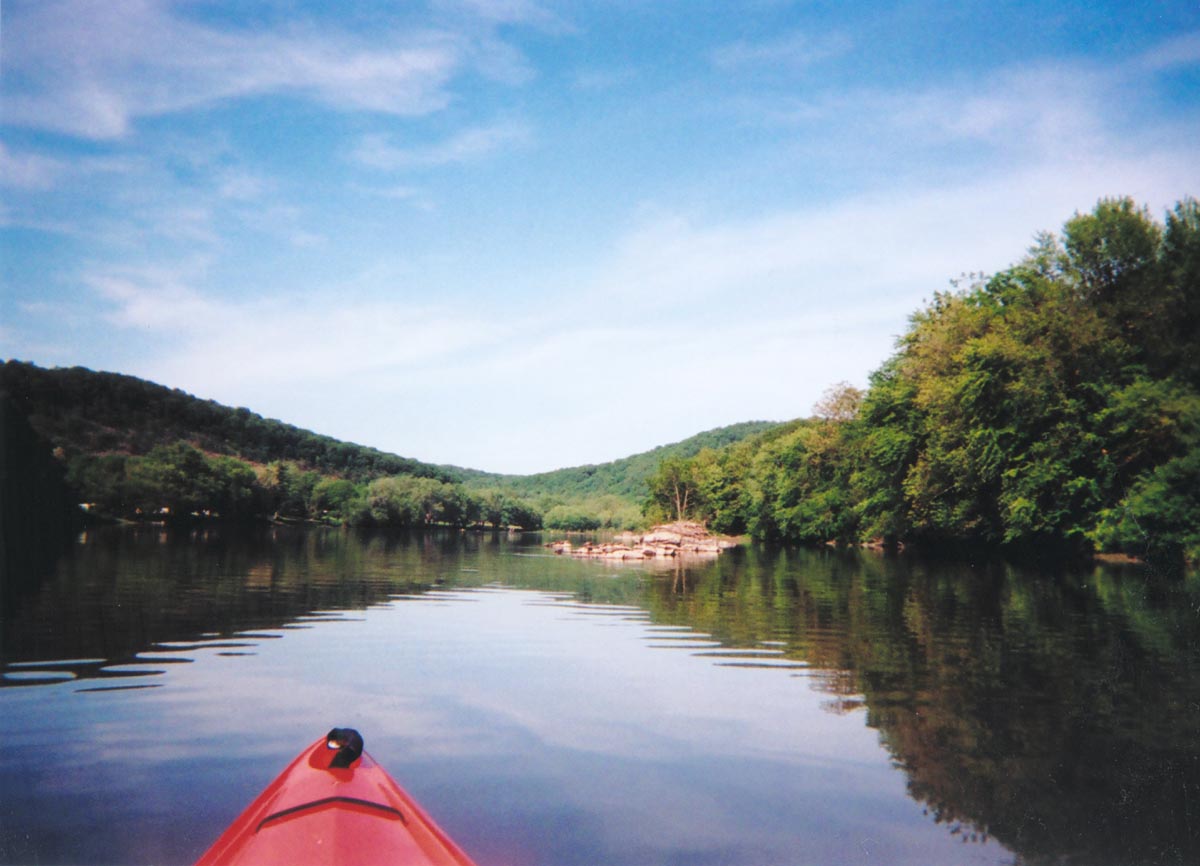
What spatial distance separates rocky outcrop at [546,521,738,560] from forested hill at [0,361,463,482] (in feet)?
144

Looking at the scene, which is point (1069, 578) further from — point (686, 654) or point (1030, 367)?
point (686, 654)

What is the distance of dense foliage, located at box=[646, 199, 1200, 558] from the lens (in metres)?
30.6

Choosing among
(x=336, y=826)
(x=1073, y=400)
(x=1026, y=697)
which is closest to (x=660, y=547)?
(x=1073, y=400)

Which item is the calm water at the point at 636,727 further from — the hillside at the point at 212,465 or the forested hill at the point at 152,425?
the forested hill at the point at 152,425

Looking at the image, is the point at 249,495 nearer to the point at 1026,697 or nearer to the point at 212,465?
the point at 212,465

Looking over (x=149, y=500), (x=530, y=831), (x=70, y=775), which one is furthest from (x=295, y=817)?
(x=149, y=500)

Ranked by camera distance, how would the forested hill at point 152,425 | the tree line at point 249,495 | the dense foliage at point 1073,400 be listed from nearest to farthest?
1. the dense foliage at point 1073,400
2. the tree line at point 249,495
3. the forested hill at point 152,425

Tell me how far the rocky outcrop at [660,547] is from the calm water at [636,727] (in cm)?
3879

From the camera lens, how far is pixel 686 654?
1323 cm

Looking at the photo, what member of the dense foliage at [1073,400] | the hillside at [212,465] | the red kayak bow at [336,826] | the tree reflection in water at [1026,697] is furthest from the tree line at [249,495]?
the red kayak bow at [336,826]

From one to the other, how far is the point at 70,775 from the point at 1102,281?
1701 inches

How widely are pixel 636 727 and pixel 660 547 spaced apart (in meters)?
57.0

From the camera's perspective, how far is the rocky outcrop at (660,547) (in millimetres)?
57200

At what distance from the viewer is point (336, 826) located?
13.3 feet
